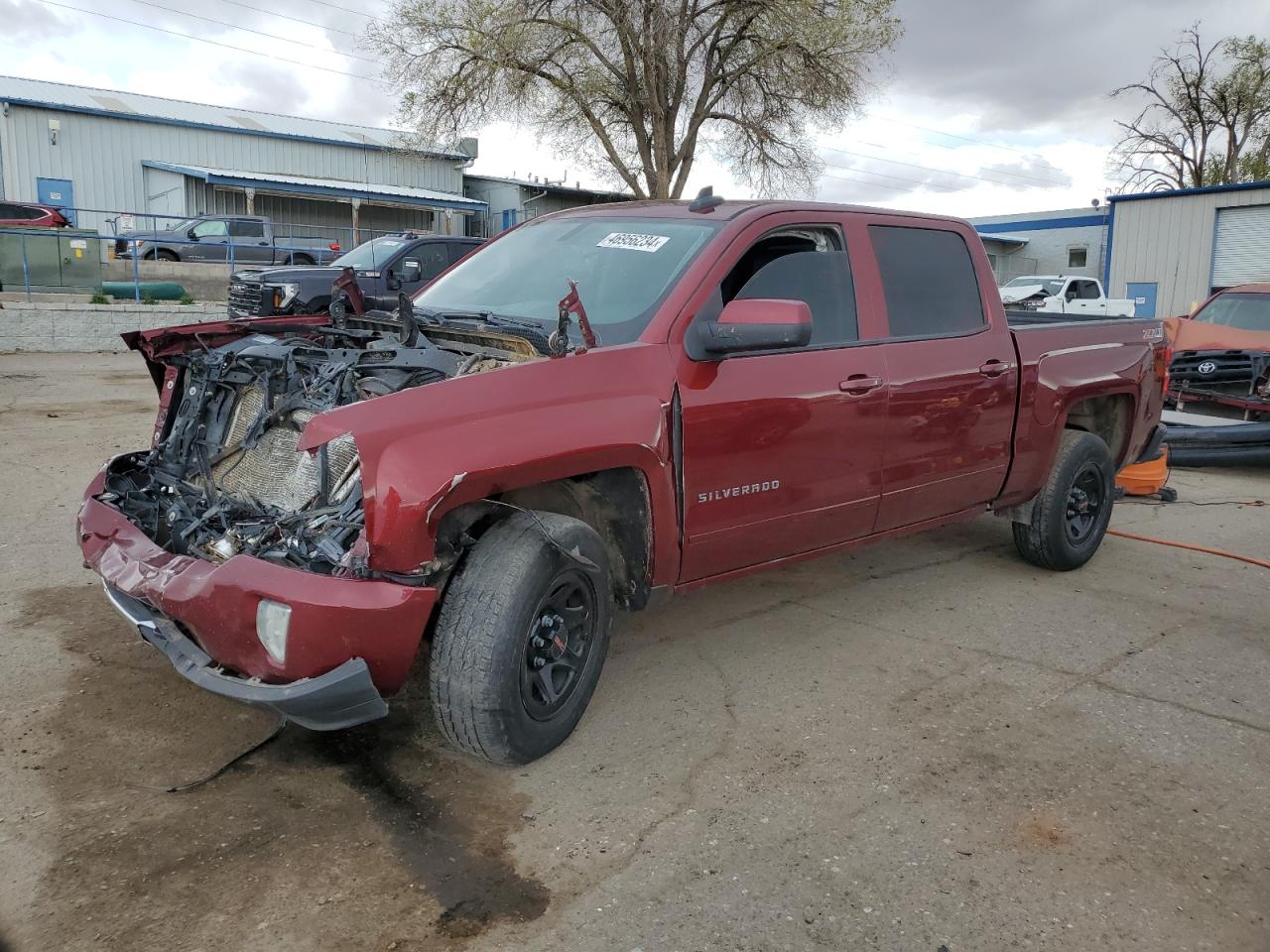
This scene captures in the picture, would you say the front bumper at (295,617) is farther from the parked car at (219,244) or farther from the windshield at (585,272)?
the parked car at (219,244)

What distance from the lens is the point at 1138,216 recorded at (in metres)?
29.0

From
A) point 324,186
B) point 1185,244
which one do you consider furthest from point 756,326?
point 324,186

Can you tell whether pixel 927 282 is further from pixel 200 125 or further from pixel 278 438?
pixel 200 125

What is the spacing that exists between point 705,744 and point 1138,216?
30.2 meters

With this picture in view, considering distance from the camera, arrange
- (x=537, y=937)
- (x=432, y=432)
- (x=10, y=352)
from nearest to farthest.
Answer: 1. (x=537, y=937)
2. (x=432, y=432)
3. (x=10, y=352)

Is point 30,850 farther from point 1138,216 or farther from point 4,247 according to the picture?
point 1138,216

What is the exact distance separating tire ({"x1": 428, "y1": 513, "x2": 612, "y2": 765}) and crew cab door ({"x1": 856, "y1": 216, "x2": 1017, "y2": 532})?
5.53ft

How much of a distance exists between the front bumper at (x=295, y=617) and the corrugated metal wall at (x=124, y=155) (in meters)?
24.8

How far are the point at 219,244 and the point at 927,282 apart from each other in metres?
19.7

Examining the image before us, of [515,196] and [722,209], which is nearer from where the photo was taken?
[722,209]

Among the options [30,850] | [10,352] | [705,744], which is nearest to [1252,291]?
[705,744]

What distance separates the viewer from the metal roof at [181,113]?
103ft

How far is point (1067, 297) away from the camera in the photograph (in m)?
24.7

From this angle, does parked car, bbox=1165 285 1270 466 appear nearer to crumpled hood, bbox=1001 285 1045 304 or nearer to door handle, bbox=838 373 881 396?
door handle, bbox=838 373 881 396
